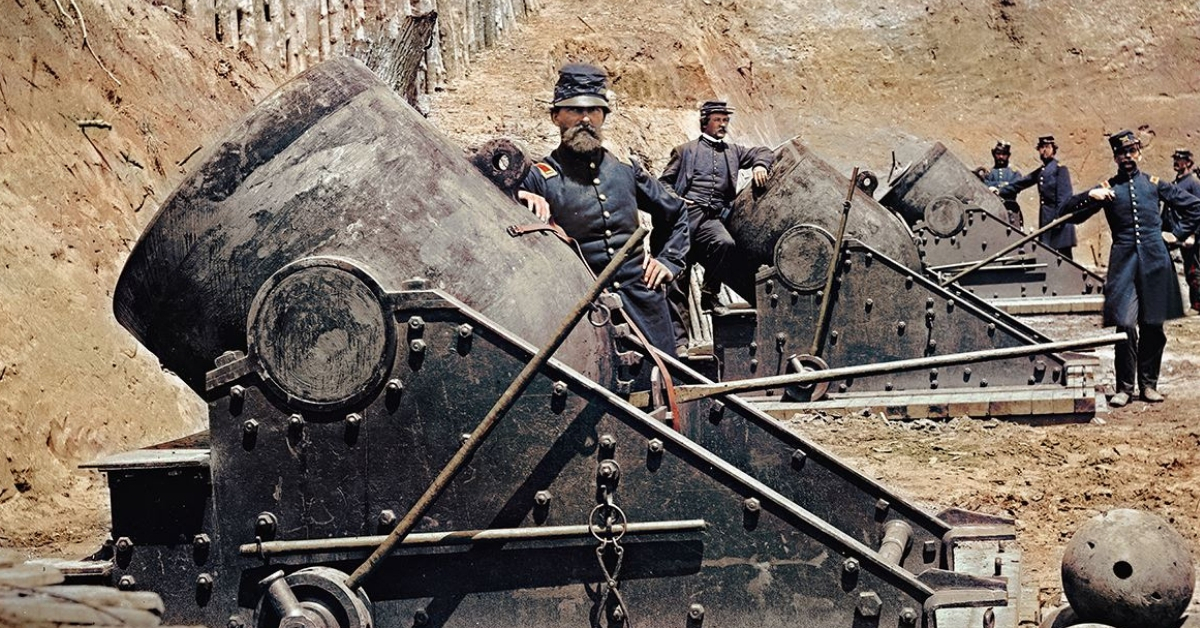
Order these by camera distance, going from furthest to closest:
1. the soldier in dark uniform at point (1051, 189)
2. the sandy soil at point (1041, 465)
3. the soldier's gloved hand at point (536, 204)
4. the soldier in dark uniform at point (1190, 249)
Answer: the soldier in dark uniform at point (1051, 189) < the soldier in dark uniform at point (1190, 249) < the sandy soil at point (1041, 465) < the soldier's gloved hand at point (536, 204)

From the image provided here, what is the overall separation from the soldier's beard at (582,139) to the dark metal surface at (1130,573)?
2.94 metres

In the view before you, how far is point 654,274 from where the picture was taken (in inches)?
252

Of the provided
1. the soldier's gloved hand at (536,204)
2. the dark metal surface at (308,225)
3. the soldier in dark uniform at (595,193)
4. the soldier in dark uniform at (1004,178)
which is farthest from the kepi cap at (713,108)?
the soldier in dark uniform at (1004,178)

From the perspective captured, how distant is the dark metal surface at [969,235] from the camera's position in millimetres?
14109

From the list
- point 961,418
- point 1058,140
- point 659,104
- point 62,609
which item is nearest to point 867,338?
point 961,418

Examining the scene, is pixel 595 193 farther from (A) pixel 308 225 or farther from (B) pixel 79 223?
(B) pixel 79 223

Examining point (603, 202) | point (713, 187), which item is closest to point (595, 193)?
point (603, 202)

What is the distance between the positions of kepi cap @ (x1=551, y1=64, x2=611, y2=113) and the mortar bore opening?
3102mm

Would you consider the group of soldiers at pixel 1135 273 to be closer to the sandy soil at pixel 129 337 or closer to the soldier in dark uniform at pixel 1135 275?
the soldier in dark uniform at pixel 1135 275

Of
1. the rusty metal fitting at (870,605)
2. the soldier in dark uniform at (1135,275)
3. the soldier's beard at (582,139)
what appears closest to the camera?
the rusty metal fitting at (870,605)

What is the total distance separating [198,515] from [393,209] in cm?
100

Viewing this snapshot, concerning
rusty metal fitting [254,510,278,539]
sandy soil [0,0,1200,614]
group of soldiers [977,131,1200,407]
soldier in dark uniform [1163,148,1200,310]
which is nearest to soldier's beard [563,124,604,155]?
sandy soil [0,0,1200,614]

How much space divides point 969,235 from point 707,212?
527 centimetres

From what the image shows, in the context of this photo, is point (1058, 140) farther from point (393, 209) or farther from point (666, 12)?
point (393, 209)
